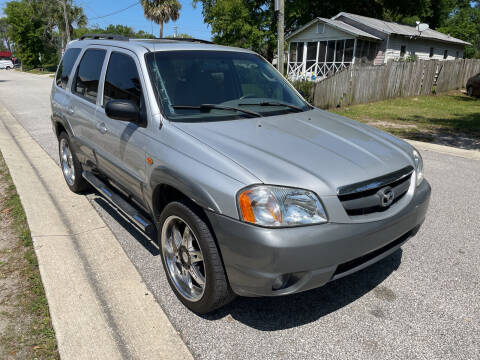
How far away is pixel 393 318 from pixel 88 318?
2189 millimetres

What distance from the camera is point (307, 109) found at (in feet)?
12.6

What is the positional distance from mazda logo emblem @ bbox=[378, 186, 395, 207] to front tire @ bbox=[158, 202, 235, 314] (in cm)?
112

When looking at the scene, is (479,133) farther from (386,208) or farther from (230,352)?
(230,352)

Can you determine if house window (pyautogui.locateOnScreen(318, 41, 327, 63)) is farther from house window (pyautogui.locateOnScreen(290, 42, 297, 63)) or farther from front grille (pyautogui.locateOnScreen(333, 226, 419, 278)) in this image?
front grille (pyautogui.locateOnScreen(333, 226, 419, 278))

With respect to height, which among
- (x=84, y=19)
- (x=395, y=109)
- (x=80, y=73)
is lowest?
(x=395, y=109)

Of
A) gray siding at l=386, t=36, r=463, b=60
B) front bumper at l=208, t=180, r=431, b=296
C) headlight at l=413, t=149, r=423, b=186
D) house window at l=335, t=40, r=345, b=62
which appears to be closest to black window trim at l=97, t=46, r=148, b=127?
front bumper at l=208, t=180, r=431, b=296

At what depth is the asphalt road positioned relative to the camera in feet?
7.98

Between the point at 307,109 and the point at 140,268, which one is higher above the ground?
the point at 307,109

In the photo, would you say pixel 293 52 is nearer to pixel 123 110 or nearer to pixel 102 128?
pixel 102 128

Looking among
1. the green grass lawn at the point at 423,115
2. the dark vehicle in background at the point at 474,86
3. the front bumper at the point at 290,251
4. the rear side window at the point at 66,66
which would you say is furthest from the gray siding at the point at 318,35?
the front bumper at the point at 290,251

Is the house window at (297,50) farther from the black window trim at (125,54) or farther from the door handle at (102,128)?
the door handle at (102,128)

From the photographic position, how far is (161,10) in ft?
136

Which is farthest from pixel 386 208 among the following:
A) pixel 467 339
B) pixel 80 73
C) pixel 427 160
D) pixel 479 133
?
pixel 479 133

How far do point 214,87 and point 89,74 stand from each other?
1.73m
